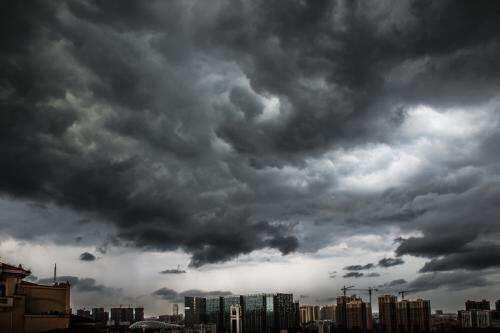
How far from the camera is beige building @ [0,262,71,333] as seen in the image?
97.2 m

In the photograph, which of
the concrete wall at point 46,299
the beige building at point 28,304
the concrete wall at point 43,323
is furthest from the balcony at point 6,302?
the concrete wall at point 46,299

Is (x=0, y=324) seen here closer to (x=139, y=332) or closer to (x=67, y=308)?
(x=67, y=308)

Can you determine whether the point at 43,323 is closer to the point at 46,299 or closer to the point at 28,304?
the point at 28,304

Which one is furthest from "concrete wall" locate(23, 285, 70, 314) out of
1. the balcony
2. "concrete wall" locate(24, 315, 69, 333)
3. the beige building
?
the balcony

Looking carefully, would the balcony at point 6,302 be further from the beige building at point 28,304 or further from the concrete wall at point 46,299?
the concrete wall at point 46,299

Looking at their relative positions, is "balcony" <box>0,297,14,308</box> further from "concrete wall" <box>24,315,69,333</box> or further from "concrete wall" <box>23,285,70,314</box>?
"concrete wall" <box>23,285,70,314</box>

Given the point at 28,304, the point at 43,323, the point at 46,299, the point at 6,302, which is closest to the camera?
the point at 6,302

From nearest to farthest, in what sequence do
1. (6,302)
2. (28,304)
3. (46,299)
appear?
1. (6,302)
2. (28,304)
3. (46,299)

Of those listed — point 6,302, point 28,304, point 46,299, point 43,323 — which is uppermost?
point 6,302

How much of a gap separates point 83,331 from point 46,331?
703 centimetres

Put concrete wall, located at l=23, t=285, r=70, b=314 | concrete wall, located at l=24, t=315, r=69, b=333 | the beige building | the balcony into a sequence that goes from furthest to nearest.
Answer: concrete wall, located at l=23, t=285, r=70, b=314 → concrete wall, located at l=24, t=315, r=69, b=333 → the beige building → the balcony

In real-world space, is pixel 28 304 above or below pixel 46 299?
below

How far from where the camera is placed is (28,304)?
4107 inches

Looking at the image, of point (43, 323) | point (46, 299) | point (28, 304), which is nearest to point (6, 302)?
point (28, 304)
